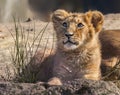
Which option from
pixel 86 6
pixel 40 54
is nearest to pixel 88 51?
pixel 40 54

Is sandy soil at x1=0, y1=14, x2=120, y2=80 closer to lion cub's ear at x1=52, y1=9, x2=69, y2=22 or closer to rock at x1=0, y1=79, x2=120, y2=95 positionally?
lion cub's ear at x1=52, y1=9, x2=69, y2=22

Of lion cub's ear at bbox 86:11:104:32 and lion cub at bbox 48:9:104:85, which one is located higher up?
lion cub's ear at bbox 86:11:104:32

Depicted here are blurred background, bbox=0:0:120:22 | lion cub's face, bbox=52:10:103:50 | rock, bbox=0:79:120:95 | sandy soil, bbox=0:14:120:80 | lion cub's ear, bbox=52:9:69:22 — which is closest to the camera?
rock, bbox=0:79:120:95

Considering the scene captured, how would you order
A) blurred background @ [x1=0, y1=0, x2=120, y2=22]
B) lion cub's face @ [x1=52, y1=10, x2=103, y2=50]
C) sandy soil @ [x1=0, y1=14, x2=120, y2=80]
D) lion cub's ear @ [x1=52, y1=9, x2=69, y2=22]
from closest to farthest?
1. lion cub's face @ [x1=52, y1=10, x2=103, y2=50]
2. lion cub's ear @ [x1=52, y1=9, x2=69, y2=22]
3. sandy soil @ [x1=0, y1=14, x2=120, y2=80]
4. blurred background @ [x1=0, y1=0, x2=120, y2=22]

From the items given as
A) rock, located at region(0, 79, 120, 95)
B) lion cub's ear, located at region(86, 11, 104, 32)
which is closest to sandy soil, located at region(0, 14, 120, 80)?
lion cub's ear, located at region(86, 11, 104, 32)

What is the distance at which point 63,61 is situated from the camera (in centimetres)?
651

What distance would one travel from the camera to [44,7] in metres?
14.3

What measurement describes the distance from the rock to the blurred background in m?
8.22

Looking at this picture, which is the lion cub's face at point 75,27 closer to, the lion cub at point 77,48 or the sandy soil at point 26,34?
the lion cub at point 77,48

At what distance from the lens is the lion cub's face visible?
6215 mm

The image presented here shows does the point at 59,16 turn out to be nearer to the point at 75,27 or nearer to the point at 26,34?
the point at 75,27

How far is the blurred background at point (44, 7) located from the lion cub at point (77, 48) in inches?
271

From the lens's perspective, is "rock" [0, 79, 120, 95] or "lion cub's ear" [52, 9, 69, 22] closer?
"rock" [0, 79, 120, 95]

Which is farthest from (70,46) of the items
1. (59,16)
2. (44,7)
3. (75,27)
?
(44,7)
